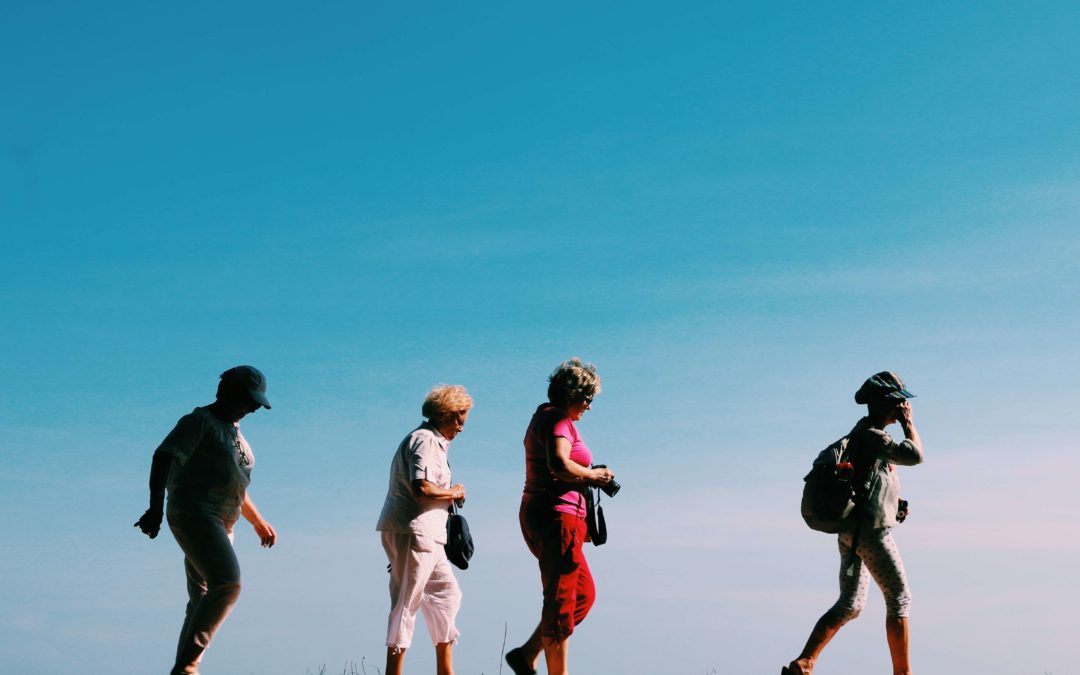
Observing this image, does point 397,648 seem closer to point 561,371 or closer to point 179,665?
point 179,665

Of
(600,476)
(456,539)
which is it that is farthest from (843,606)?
(456,539)

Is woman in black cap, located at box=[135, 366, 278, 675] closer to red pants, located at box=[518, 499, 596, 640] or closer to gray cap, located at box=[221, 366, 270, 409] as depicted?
gray cap, located at box=[221, 366, 270, 409]

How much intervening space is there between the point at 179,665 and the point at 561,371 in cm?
336

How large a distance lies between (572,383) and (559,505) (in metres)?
0.90

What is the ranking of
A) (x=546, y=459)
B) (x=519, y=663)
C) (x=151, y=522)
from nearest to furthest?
1. (x=151, y=522)
2. (x=546, y=459)
3. (x=519, y=663)

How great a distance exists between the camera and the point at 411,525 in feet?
29.0

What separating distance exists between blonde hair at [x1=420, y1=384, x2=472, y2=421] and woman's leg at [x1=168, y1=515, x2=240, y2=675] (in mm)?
1813

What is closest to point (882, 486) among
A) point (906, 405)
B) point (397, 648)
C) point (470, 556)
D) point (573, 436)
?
point (906, 405)

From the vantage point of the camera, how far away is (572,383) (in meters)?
8.84

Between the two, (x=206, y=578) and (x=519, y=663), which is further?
(x=519, y=663)

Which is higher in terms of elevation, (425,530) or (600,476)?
(600,476)

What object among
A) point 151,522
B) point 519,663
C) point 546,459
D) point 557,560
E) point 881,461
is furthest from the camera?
point 881,461

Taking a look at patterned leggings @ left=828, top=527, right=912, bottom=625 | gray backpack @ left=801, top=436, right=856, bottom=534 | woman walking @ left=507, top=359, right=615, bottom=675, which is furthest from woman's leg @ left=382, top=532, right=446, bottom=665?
patterned leggings @ left=828, top=527, right=912, bottom=625

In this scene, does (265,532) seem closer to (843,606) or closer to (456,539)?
(456,539)
